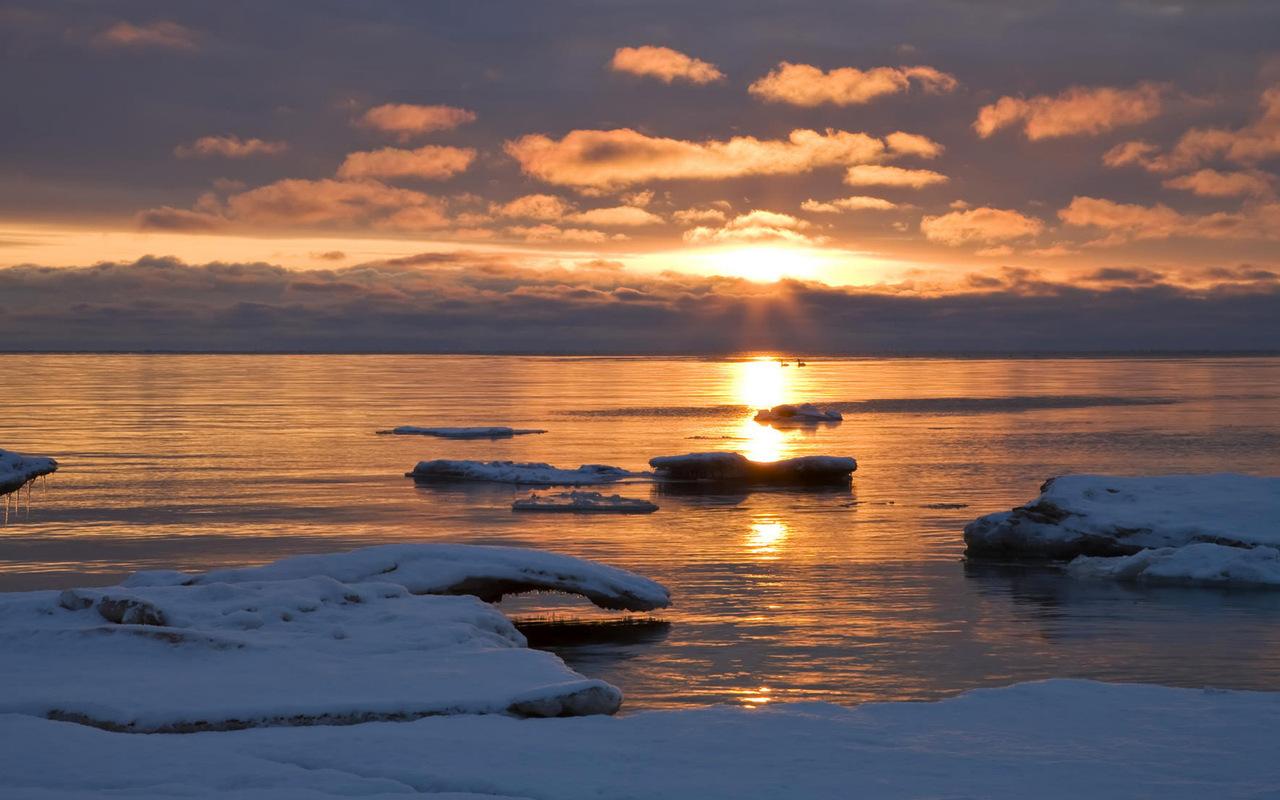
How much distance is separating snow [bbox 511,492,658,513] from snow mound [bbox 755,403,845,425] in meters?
39.4

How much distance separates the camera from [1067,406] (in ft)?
286

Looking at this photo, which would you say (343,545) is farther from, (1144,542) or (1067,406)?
(1067,406)

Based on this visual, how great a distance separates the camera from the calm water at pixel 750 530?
17719mm

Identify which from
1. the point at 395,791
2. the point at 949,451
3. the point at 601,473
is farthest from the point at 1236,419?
the point at 395,791

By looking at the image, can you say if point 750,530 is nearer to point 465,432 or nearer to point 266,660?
point 266,660

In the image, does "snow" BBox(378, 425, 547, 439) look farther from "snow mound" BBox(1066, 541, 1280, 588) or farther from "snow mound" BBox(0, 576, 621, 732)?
"snow mound" BBox(0, 576, 621, 732)

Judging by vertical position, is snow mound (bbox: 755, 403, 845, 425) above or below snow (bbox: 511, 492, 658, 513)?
above

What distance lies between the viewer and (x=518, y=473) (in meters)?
40.8

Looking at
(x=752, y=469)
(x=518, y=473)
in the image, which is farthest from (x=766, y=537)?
(x=518, y=473)

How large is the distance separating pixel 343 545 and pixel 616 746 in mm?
16891

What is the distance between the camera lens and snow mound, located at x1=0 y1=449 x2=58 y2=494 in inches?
1524

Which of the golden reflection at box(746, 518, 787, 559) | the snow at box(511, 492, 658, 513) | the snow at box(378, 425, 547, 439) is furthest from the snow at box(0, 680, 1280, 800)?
the snow at box(378, 425, 547, 439)

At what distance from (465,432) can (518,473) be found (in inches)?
688

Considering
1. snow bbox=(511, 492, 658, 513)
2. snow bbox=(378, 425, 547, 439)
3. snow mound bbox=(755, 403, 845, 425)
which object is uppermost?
snow mound bbox=(755, 403, 845, 425)
